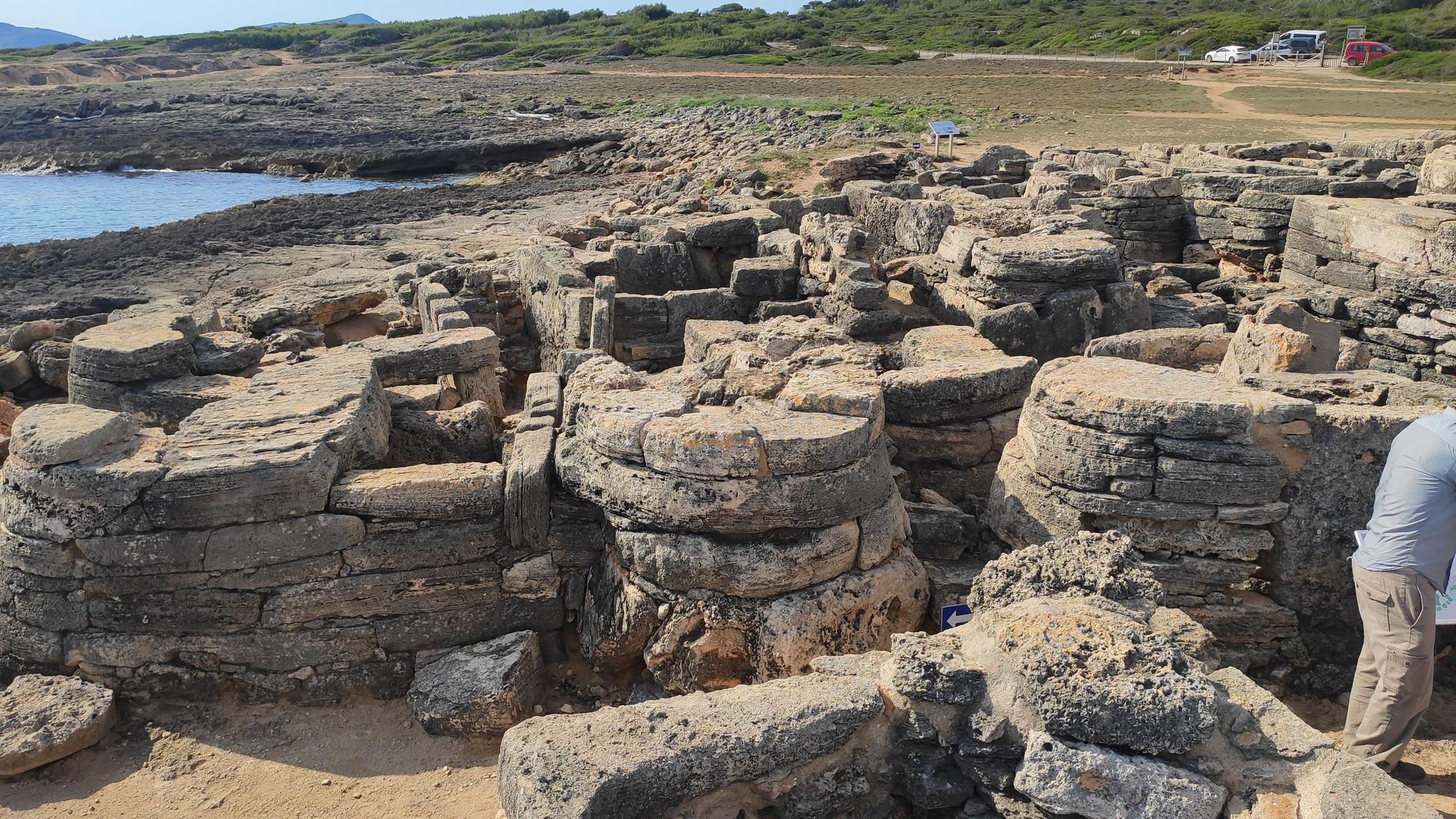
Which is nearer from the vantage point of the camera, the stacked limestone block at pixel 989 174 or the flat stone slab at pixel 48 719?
the flat stone slab at pixel 48 719

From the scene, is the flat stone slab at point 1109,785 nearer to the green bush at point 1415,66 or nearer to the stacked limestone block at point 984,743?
the stacked limestone block at point 984,743

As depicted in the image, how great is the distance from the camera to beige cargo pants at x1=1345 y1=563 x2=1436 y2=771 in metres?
4.43

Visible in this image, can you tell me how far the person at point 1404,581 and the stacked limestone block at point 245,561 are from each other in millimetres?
4068

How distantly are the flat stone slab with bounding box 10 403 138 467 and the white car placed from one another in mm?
45794

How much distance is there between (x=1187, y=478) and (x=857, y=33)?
72896 millimetres

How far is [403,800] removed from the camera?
4.96 metres

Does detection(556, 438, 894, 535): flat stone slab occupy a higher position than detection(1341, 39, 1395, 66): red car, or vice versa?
detection(1341, 39, 1395, 66): red car

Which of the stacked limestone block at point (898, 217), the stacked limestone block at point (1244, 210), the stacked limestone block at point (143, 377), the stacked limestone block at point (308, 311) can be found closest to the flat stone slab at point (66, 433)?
the stacked limestone block at point (143, 377)

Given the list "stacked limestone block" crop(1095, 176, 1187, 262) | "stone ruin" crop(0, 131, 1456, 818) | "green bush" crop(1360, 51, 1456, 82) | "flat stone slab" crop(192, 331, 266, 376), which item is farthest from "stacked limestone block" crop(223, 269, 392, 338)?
"green bush" crop(1360, 51, 1456, 82)

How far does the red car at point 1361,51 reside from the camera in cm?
3822

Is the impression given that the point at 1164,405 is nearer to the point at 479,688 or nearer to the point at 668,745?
the point at 668,745

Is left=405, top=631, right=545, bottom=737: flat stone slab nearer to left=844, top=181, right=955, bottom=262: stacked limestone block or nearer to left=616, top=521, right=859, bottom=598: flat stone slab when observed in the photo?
left=616, top=521, right=859, bottom=598: flat stone slab

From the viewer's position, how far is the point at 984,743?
391cm

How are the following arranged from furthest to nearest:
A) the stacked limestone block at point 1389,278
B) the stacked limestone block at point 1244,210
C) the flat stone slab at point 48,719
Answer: the stacked limestone block at point 1244,210 < the stacked limestone block at point 1389,278 < the flat stone slab at point 48,719
